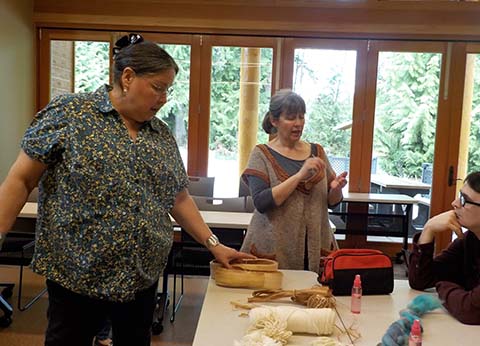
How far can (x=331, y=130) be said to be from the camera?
5.14m

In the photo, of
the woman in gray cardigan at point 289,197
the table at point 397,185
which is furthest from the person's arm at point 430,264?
the table at point 397,185

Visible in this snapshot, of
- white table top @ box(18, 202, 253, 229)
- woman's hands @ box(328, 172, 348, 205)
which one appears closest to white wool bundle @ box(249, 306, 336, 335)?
woman's hands @ box(328, 172, 348, 205)

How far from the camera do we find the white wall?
4508 mm

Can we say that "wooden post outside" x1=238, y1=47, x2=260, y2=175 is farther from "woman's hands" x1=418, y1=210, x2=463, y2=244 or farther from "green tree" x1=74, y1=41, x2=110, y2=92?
"woman's hands" x1=418, y1=210, x2=463, y2=244

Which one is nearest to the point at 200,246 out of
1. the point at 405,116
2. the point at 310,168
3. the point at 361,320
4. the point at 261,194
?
the point at 261,194

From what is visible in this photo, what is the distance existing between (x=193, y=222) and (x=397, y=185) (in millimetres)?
3849

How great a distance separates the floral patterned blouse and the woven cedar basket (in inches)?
15.0

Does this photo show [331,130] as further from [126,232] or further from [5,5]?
[126,232]

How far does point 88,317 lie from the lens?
1.34 meters

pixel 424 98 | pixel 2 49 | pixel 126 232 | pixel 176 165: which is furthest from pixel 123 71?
pixel 424 98

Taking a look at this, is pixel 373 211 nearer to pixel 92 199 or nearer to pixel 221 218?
pixel 221 218

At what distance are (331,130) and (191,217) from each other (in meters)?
3.77

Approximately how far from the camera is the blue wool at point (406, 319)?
1186mm

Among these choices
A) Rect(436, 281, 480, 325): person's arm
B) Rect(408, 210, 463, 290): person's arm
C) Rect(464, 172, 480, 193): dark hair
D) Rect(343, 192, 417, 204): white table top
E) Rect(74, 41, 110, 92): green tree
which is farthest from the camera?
Rect(74, 41, 110, 92): green tree
